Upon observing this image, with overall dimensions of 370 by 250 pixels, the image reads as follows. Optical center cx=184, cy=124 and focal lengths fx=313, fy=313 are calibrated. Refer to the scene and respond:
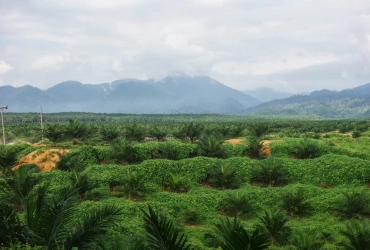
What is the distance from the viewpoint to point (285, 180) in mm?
15141

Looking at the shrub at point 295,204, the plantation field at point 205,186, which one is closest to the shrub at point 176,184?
the plantation field at point 205,186

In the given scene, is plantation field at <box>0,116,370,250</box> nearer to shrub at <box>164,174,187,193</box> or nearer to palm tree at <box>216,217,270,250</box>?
shrub at <box>164,174,187,193</box>

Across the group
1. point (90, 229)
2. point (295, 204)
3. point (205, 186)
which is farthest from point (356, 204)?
point (90, 229)

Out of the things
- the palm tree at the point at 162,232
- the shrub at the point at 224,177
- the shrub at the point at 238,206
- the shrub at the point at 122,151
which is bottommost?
the shrub at the point at 238,206

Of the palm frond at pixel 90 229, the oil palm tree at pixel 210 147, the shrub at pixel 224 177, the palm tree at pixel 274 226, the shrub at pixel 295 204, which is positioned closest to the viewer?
the palm frond at pixel 90 229

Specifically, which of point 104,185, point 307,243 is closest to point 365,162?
point 307,243

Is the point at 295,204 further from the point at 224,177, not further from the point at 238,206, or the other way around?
the point at 224,177

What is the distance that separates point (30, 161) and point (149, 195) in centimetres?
721

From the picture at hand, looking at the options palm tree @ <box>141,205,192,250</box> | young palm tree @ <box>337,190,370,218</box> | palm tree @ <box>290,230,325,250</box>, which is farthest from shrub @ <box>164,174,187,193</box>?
palm tree @ <box>141,205,192,250</box>

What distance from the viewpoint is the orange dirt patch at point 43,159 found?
16141 millimetres

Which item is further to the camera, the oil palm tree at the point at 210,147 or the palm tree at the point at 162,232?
the oil palm tree at the point at 210,147

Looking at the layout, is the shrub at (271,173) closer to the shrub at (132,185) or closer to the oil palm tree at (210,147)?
the oil palm tree at (210,147)

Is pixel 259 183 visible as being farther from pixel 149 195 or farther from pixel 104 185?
pixel 104 185

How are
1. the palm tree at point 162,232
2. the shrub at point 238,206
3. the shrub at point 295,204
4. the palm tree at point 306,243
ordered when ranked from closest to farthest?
the palm tree at point 162,232 < the palm tree at point 306,243 < the shrub at point 295,204 < the shrub at point 238,206
